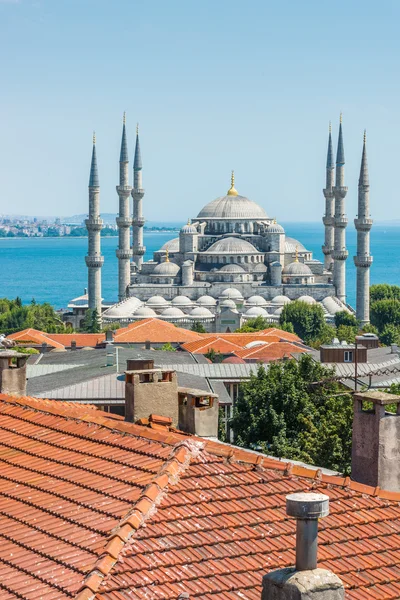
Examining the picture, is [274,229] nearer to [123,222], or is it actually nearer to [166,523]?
[123,222]

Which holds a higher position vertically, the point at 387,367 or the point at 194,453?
the point at 194,453

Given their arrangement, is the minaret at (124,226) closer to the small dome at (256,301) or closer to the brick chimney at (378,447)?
the small dome at (256,301)

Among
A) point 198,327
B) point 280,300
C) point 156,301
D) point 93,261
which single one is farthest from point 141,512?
point 280,300

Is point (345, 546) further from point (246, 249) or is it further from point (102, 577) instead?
point (246, 249)

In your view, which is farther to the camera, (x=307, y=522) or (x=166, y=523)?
(x=166, y=523)

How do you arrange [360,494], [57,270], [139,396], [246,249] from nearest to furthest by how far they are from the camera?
[360,494] → [139,396] → [246,249] → [57,270]

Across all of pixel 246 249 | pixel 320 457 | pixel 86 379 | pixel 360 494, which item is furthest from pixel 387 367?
pixel 246 249

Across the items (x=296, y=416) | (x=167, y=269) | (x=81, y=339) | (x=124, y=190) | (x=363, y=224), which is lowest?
(x=81, y=339)
